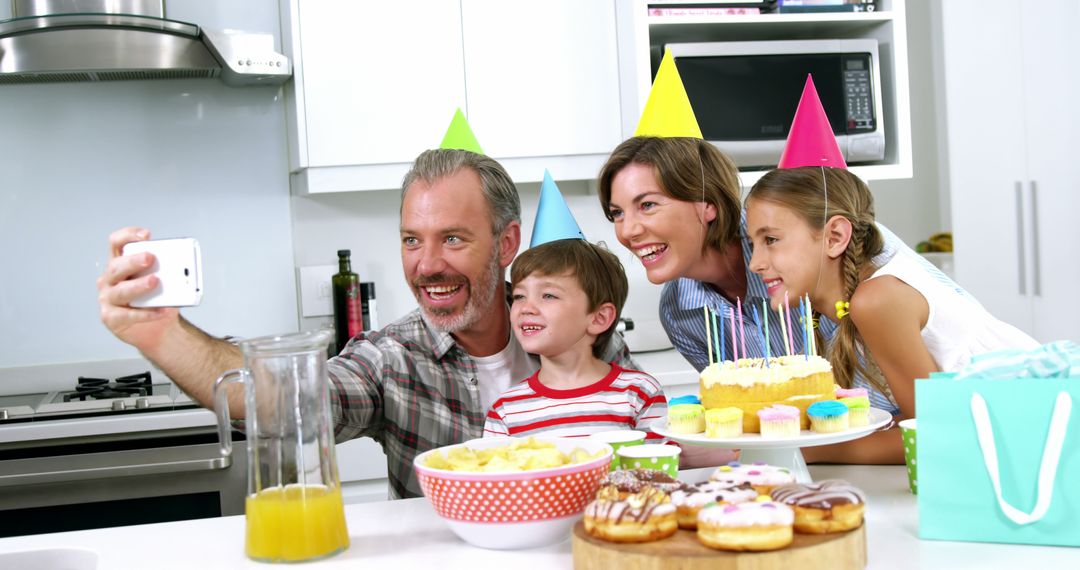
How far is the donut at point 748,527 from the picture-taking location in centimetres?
81

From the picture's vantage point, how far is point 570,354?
66.1 inches

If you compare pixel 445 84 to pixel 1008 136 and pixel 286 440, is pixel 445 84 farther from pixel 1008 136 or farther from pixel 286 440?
pixel 286 440

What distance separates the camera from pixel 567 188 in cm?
304

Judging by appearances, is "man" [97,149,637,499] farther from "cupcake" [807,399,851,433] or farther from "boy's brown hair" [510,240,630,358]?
"cupcake" [807,399,851,433]

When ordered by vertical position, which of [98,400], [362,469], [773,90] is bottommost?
[362,469]

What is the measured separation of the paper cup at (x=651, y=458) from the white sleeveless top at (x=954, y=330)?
0.58 metres

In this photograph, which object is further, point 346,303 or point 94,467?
point 346,303

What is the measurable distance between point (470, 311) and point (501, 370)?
5.3 inches

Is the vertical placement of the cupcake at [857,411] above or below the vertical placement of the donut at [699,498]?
above

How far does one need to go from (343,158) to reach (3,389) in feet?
3.66

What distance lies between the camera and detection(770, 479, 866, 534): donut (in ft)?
2.77

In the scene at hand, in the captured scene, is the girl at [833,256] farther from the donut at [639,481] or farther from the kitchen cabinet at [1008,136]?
the kitchen cabinet at [1008,136]

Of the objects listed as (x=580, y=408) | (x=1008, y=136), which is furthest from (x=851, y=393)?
(x=1008, y=136)

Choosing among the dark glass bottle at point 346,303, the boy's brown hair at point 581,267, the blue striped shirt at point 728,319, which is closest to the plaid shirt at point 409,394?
the boy's brown hair at point 581,267
